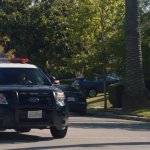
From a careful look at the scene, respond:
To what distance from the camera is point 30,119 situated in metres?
13.9

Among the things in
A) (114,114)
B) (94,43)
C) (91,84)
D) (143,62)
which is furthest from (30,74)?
(91,84)

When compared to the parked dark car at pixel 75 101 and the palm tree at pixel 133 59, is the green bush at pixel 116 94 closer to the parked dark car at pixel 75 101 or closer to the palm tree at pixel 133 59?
the palm tree at pixel 133 59

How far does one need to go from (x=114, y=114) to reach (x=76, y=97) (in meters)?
1.93

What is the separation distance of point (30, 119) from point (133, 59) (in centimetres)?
1377

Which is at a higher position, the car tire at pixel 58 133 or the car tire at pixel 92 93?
the car tire at pixel 58 133

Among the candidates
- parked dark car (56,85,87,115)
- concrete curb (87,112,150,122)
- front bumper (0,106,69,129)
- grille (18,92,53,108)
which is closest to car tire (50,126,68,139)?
front bumper (0,106,69,129)

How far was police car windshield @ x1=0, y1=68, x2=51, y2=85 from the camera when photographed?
14.9 meters

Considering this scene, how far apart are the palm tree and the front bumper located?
1291cm

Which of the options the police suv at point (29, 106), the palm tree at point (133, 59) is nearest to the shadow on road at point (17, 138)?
the police suv at point (29, 106)

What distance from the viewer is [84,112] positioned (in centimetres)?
2744

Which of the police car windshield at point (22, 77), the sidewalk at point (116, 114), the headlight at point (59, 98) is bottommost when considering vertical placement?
the sidewalk at point (116, 114)

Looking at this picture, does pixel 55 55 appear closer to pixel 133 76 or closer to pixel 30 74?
pixel 133 76

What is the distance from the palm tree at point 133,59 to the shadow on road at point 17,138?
11783 mm

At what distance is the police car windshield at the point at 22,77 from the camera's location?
588 inches
